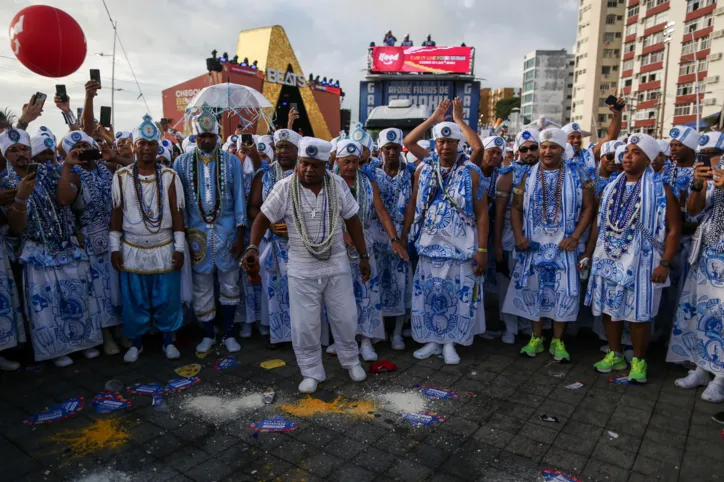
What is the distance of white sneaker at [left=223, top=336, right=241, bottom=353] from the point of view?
481 centimetres

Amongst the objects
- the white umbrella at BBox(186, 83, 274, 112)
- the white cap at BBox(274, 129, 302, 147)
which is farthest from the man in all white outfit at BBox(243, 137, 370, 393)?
the white umbrella at BBox(186, 83, 274, 112)

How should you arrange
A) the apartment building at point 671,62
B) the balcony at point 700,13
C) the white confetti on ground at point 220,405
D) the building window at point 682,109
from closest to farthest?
1. the white confetti on ground at point 220,405
2. the apartment building at point 671,62
3. the balcony at point 700,13
4. the building window at point 682,109

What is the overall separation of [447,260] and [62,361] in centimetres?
360

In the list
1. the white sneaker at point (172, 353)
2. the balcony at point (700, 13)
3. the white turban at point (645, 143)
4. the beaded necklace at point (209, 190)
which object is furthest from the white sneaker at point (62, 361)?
the balcony at point (700, 13)

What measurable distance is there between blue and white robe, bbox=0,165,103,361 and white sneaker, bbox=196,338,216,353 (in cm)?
102

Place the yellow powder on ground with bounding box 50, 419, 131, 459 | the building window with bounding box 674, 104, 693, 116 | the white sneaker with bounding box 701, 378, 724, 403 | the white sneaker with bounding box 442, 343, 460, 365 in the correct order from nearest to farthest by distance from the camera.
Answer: the yellow powder on ground with bounding box 50, 419, 131, 459 → the white sneaker with bounding box 701, 378, 724, 403 → the white sneaker with bounding box 442, 343, 460, 365 → the building window with bounding box 674, 104, 693, 116

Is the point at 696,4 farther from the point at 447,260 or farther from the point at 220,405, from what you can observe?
the point at 220,405

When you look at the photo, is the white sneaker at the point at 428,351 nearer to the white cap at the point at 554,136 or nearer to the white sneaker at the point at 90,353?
the white cap at the point at 554,136

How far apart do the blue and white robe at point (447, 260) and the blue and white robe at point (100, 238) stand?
9.53 feet

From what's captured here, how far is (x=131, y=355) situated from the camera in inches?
180

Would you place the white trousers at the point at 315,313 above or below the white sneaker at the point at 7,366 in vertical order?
above

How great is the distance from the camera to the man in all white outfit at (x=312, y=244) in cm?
381

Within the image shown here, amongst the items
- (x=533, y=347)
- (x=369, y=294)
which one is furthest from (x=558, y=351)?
(x=369, y=294)

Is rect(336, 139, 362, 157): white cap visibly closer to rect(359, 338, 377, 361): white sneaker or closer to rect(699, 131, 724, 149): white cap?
rect(359, 338, 377, 361): white sneaker
